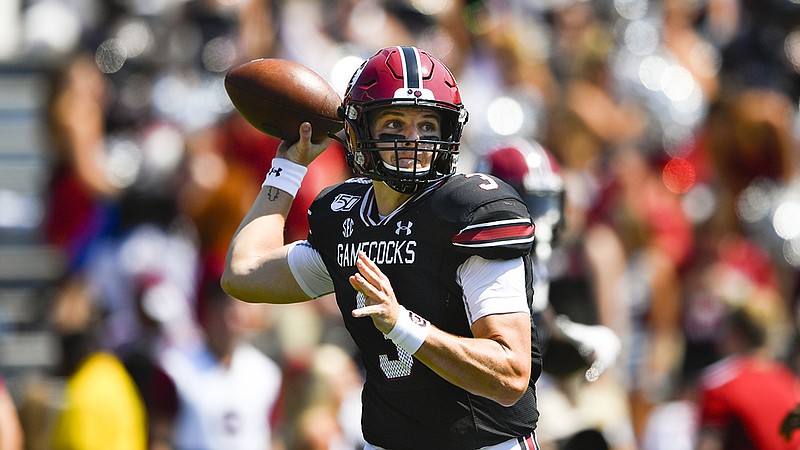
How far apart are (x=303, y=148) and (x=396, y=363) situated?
3.01ft

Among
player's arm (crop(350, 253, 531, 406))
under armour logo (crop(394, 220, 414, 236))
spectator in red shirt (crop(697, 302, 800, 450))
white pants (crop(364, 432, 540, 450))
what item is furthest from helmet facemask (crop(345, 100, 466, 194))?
spectator in red shirt (crop(697, 302, 800, 450))

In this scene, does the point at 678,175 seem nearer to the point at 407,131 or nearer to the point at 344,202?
the point at 344,202

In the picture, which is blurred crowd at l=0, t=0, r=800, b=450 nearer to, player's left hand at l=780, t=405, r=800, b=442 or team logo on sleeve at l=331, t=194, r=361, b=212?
player's left hand at l=780, t=405, r=800, b=442

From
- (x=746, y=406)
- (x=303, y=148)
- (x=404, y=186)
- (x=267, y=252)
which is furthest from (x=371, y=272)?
(x=746, y=406)

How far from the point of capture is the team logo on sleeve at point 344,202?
412 cm

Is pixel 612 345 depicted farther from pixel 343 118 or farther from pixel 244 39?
pixel 244 39

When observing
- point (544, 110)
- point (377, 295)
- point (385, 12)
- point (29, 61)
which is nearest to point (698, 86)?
point (544, 110)

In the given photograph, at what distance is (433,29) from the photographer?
10.5 meters

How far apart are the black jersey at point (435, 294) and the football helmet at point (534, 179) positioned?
1342 millimetres

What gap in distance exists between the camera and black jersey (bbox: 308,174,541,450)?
3.71 meters

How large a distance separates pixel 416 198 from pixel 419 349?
21.1 inches

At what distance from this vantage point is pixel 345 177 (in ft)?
28.7

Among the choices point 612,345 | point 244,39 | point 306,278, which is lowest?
point 612,345

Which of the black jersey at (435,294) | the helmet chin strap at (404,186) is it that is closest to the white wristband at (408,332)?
the black jersey at (435,294)
